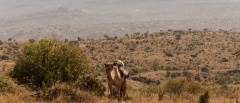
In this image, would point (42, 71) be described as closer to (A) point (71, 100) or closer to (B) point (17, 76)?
(B) point (17, 76)

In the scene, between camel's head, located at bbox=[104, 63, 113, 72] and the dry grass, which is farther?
the dry grass

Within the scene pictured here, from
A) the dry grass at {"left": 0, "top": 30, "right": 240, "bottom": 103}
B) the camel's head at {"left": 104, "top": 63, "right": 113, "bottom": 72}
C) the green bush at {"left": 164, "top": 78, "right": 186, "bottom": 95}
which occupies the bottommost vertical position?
the dry grass at {"left": 0, "top": 30, "right": 240, "bottom": 103}

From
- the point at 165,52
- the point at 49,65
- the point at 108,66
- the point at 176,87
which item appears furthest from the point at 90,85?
the point at 165,52

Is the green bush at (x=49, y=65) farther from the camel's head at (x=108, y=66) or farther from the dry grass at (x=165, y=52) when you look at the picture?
the dry grass at (x=165, y=52)

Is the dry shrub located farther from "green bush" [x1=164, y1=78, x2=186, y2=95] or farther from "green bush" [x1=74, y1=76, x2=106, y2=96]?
"green bush" [x1=164, y1=78, x2=186, y2=95]

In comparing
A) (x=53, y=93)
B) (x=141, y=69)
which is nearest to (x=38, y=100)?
(x=53, y=93)

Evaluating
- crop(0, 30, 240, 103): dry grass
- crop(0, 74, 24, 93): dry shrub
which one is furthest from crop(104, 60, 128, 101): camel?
crop(0, 30, 240, 103): dry grass

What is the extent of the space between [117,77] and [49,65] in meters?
4.00

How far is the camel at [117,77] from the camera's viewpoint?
13.7 metres

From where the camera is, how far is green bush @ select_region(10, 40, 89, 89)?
15.9 m

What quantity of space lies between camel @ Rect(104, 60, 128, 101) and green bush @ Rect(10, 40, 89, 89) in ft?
9.03

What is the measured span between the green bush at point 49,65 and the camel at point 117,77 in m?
2.75

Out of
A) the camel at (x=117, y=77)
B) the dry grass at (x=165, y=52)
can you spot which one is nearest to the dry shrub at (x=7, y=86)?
the camel at (x=117, y=77)

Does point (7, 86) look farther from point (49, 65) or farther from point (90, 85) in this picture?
point (90, 85)
